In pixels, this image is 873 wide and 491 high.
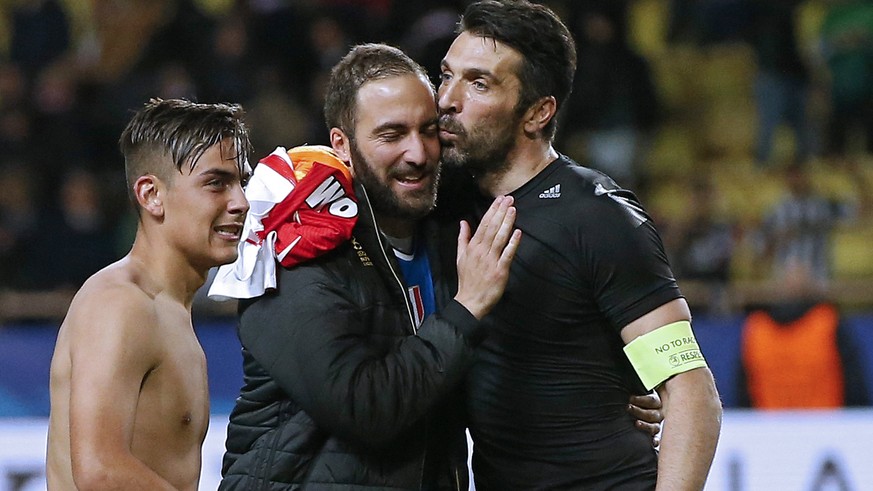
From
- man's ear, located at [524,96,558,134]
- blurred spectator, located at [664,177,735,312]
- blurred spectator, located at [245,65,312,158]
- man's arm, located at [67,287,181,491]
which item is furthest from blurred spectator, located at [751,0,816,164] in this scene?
man's arm, located at [67,287,181,491]

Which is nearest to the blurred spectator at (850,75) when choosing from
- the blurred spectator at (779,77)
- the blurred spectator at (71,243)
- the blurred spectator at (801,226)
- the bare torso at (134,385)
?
the blurred spectator at (779,77)

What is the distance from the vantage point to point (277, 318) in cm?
334

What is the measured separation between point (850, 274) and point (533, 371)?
583 centimetres

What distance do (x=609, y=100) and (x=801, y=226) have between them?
1.78 meters

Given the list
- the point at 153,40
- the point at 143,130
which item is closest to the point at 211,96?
the point at 153,40

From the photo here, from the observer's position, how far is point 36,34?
10609 millimetres

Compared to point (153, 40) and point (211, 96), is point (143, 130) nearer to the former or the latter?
point (211, 96)

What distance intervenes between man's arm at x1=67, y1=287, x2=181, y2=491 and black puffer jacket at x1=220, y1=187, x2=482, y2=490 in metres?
0.29

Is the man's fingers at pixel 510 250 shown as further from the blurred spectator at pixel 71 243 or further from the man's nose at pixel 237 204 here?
the blurred spectator at pixel 71 243

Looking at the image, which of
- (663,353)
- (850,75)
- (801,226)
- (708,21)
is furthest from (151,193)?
(708,21)

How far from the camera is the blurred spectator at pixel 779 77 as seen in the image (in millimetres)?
9906

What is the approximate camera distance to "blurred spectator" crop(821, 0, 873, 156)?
9953 millimetres

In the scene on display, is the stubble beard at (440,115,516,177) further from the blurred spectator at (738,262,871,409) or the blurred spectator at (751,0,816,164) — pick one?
the blurred spectator at (751,0,816,164)

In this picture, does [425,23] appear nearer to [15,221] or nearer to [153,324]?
[15,221]
